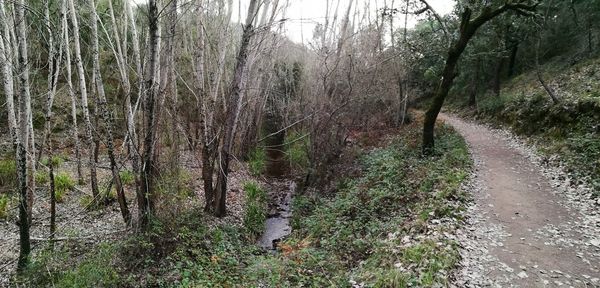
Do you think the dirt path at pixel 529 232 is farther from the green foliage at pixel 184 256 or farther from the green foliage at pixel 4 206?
the green foliage at pixel 4 206

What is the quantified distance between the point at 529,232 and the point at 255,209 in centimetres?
698

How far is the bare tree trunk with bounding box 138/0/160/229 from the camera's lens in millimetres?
5428

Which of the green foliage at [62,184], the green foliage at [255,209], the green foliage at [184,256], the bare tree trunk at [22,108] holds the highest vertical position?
the bare tree trunk at [22,108]

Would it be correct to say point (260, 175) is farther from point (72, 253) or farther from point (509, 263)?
point (509, 263)

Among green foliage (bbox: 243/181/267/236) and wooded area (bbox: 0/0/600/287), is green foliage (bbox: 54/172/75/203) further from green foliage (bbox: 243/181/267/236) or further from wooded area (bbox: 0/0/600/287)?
green foliage (bbox: 243/181/267/236)

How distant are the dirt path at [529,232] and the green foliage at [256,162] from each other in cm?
880

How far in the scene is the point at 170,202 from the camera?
688cm

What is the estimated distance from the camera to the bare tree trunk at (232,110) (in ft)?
25.1

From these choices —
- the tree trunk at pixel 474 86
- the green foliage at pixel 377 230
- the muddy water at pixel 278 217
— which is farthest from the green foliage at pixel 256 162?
the tree trunk at pixel 474 86

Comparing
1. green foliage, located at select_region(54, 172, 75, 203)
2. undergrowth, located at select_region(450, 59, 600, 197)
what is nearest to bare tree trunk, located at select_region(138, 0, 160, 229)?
green foliage, located at select_region(54, 172, 75, 203)

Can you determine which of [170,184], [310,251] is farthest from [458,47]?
[170,184]

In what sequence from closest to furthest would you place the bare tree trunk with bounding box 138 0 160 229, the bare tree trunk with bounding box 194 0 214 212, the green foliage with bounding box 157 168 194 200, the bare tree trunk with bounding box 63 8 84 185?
the bare tree trunk with bounding box 138 0 160 229 < the green foliage with bounding box 157 168 194 200 < the bare tree trunk with bounding box 63 8 84 185 < the bare tree trunk with bounding box 194 0 214 212

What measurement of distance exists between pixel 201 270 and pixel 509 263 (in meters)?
5.39

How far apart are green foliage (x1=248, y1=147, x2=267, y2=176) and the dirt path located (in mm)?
8804
